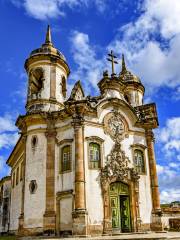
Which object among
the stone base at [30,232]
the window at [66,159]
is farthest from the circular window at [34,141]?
the stone base at [30,232]

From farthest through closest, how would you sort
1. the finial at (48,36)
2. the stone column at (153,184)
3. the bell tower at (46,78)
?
the finial at (48,36)
the bell tower at (46,78)
the stone column at (153,184)

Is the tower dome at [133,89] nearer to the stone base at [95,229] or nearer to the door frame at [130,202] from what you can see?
the door frame at [130,202]

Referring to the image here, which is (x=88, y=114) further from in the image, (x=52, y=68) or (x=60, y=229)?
(x=60, y=229)

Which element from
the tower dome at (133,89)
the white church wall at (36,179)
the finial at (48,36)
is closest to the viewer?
the white church wall at (36,179)

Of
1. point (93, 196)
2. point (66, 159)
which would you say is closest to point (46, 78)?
point (66, 159)

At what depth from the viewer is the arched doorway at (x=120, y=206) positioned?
21.4m

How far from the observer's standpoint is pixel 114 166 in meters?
22.2

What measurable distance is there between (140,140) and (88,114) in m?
4.92

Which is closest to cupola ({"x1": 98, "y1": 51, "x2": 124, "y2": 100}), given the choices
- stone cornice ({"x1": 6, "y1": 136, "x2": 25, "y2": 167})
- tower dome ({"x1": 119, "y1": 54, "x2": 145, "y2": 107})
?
tower dome ({"x1": 119, "y1": 54, "x2": 145, "y2": 107})

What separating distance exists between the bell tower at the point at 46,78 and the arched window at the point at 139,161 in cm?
682

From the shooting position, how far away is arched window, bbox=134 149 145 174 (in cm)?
2363

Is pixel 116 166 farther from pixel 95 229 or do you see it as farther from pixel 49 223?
pixel 49 223

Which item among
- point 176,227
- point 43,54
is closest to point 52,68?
point 43,54

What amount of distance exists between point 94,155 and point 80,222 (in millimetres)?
4659
